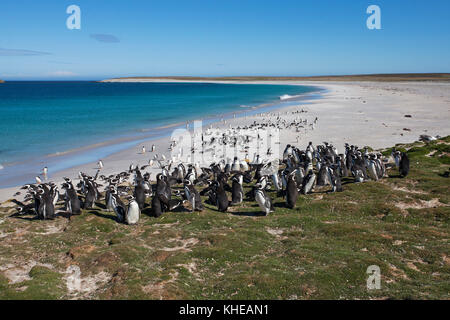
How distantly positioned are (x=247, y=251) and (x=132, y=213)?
5.11 m

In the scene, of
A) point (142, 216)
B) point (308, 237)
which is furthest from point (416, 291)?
point (142, 216)

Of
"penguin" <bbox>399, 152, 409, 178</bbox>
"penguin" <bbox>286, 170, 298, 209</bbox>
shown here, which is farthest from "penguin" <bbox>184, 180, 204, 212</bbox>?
"penguin" <bbox>399, 152, 409, 178</bbox>

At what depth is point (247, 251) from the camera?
10500mm

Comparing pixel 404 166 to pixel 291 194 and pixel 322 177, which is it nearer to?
pixel 322 177

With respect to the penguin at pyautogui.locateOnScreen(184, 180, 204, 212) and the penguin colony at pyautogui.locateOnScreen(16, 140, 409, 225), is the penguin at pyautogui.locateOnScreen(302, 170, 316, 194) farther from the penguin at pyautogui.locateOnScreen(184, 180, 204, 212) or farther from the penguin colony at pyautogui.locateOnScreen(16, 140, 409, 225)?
the penguin at pyautogui.locateOnScreen(184, 180, 204, 212)

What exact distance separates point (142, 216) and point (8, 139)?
3234 centimetres

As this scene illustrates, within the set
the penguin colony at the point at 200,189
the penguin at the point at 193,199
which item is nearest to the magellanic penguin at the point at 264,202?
the penguin colony at the point at 200,189

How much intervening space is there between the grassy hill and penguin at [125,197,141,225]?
463mm

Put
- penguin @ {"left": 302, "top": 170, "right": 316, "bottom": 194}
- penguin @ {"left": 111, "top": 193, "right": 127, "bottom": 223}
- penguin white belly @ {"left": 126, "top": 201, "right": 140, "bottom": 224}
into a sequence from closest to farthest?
penguin white belly @ {"left": 126, "top": 201, "right": 140, "bottom": 224}
penguin @ {"left": 111, "top": 193, "right": 127, "bottom": 223}
penguin @ {"left": 302, "top": 170, "right": 316, "bottom": 194}

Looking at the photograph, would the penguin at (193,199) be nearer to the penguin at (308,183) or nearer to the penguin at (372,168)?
the penguin at (308,183)

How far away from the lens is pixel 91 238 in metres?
12.0

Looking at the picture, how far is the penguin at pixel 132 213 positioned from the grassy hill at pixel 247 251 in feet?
1.52

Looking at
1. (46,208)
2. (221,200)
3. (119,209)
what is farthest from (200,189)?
(46,208)

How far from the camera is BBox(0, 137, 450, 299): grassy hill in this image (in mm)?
8344
